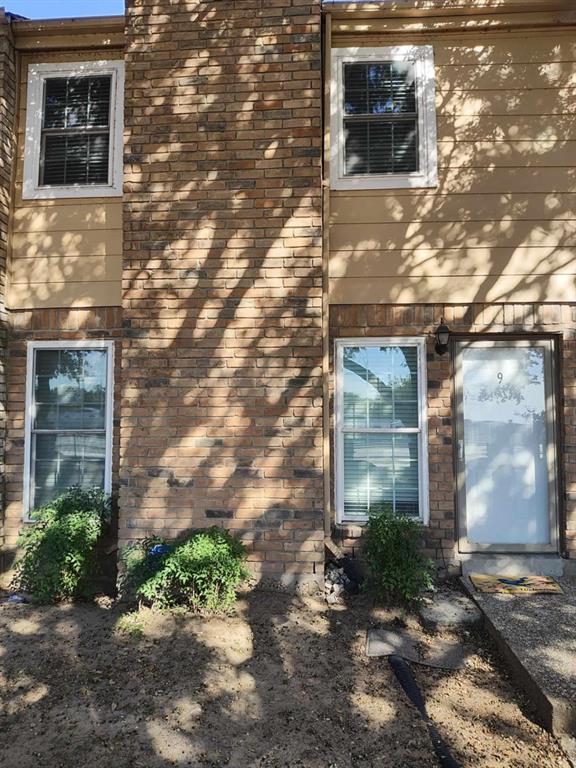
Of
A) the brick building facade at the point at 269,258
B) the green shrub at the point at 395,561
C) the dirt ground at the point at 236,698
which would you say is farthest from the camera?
the brick building facade at the point at 269,258

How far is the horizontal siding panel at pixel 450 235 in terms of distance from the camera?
4875 mm

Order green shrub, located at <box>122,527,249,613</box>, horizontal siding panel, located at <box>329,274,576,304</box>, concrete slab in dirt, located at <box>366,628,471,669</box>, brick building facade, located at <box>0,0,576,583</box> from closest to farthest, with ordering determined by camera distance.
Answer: concrete slab in dirt, located at <box>366,628,471,669</box>, green shrub, located at <box>122,527,249,613</box>, brick building facade, located at <box>0,0,576,583</box>, horizontal siding panel, located at <box>329,274,576,304</box>

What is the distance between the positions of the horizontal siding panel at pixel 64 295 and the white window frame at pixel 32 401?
1.23 ft

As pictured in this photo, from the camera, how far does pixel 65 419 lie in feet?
17.0

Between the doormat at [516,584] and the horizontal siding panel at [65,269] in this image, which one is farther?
the horizontal siding panel at [65,269]

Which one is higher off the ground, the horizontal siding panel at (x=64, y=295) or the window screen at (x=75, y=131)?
the window screen at (x=75, y=131)

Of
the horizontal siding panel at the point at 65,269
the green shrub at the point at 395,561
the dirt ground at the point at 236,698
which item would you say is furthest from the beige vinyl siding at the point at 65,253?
the green shrub at the point at 395,561

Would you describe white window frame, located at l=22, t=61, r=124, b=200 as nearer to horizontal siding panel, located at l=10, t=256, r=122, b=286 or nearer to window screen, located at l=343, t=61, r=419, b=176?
horizontal siding panel, located at l=10, t=256, r=122, b=286

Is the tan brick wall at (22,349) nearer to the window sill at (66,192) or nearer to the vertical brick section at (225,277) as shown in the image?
the vertical brick section at (225,277)

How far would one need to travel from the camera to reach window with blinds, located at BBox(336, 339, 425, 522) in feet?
16.3

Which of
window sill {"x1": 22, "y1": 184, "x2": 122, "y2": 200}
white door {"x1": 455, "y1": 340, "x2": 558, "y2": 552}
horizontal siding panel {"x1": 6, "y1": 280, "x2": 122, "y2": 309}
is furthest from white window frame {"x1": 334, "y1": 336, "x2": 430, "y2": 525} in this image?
window sill {"x1": 22, "y1": 184, "x2": 122, "y2": 200}

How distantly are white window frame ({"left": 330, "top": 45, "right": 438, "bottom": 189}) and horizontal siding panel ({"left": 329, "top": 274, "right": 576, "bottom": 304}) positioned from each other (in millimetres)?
936

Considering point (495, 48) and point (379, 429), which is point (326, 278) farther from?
point (495, 48)

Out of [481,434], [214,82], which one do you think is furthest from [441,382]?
[214,82]
